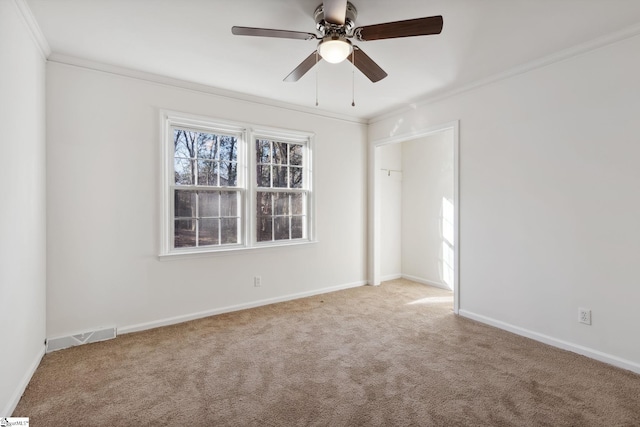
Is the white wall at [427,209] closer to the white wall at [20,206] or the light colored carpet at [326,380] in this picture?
the light colored carpet at [326,380]

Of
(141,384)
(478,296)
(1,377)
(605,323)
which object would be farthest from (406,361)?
(1,377)

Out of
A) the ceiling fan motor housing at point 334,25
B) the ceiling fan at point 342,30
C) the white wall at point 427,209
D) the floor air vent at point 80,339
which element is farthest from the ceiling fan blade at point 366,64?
the floor air vent at point 80,339

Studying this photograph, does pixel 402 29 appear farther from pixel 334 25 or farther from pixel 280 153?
pixel 280 153

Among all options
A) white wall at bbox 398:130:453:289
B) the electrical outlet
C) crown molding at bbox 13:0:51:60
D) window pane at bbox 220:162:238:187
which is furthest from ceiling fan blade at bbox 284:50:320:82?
the electrical outlet

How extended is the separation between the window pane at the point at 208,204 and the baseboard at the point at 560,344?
124 inches

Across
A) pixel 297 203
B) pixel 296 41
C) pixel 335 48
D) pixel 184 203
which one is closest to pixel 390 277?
pixel 297 203

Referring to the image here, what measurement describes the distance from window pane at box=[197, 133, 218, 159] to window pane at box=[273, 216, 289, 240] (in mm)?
1156

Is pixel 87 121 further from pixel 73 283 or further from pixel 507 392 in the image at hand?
pixel 507 392

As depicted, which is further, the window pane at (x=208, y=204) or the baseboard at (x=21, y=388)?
the window pane at (x=208, y=204)

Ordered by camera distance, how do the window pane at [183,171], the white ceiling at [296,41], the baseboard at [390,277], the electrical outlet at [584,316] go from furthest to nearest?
the baseboard at [390,277] < the window pane at [183,171] < the electrical outlet at [584,316] < the white ceiling at [296,41]

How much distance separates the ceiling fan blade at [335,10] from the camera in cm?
182

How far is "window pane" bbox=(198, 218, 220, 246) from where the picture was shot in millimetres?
3664

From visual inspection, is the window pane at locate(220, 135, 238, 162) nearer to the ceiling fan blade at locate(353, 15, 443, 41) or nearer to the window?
the window

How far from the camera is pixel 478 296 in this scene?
137 inches
